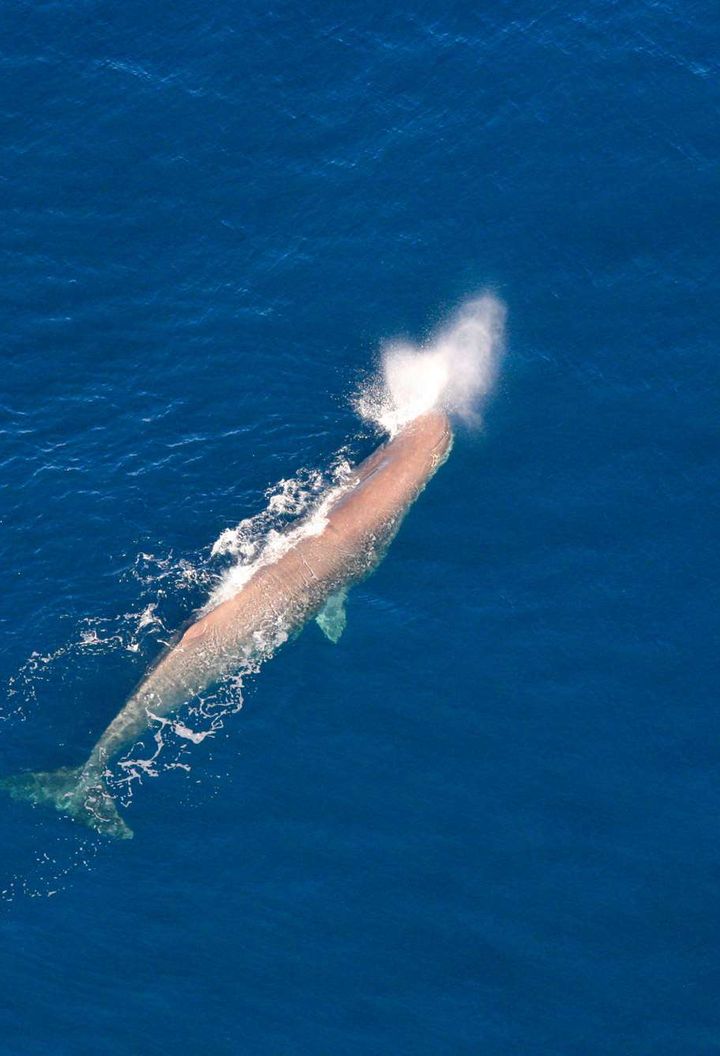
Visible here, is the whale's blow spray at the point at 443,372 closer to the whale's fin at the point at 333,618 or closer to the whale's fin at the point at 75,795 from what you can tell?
the whale's fin at the point at 333,618

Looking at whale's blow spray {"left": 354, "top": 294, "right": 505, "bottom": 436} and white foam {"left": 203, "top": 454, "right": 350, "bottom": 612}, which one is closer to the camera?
white foam {"left": 203, "top": 454, "right": 350, "bottom": 612}

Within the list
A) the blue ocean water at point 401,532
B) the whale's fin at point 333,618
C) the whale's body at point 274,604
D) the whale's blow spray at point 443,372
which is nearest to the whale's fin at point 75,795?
the whale's body at point 274,604

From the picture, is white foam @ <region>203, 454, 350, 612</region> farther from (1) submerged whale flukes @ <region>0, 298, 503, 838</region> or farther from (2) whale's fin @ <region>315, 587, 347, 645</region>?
(2) whale's fin @ <region>315, 587, 347, 645</region>

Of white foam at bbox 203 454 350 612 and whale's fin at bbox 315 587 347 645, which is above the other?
white foam at bbox 203 454 350 612

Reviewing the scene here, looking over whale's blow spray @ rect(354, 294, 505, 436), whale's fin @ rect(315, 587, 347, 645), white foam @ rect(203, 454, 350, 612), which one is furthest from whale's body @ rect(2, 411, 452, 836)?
whale's blow spray @ rect(354, 294, 505, 436)

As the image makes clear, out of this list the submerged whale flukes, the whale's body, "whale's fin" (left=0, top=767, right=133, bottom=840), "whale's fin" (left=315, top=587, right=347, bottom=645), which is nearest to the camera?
"whale's fin" (left=0, top=767, right=133, bottom=840)

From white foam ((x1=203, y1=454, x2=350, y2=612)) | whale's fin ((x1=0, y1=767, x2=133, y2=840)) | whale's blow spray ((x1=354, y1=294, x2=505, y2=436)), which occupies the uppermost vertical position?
whale's blow spray ((x1=354, y1=294, x2=505, y2=436))

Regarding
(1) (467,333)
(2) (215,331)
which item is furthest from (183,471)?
(1) (467,333)

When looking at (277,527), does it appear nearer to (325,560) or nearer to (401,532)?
(325,560)
